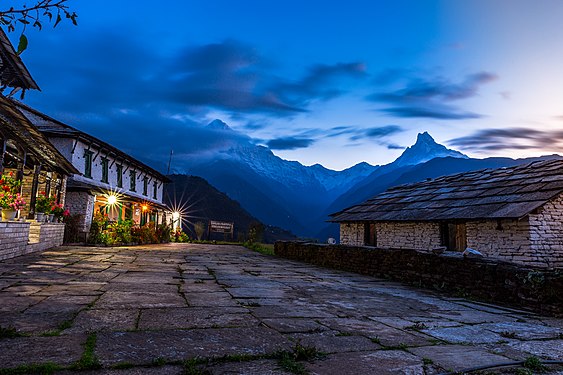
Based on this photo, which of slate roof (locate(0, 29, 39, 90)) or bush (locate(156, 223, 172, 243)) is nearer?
slate roof (locate(0, 29, 39, 90))

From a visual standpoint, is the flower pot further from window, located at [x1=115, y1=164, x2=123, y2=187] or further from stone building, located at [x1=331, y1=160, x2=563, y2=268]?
window, located at [x1=115, y1=164, x2=123, y2=187]

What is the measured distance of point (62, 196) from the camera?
658 inches

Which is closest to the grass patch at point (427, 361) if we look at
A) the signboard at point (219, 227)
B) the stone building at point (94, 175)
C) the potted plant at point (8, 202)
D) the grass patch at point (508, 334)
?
the grass patch at point (508, 334)

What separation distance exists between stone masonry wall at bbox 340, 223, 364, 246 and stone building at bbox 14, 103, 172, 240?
13338 mm

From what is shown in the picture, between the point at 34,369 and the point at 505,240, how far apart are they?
1385cm

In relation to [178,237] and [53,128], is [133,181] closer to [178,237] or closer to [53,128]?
[178,237]

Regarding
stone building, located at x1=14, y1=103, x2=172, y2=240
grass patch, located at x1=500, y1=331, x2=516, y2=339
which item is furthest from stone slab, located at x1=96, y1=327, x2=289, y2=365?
stone building, located at x1=14, y1=103, x2=172, y2=240

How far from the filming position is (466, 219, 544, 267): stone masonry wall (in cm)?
1182

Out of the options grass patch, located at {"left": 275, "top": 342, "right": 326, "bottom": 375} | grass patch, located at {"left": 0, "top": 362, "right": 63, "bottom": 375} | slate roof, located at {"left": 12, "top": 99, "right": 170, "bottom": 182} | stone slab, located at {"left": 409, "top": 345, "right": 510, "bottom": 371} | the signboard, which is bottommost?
stone slab, located at {"left": 409, "top": 345, "right": 510, "bottom": 371}

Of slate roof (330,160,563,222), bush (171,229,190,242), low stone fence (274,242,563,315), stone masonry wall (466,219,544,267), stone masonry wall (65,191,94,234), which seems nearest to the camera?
low stone fence (274,242,563,315)

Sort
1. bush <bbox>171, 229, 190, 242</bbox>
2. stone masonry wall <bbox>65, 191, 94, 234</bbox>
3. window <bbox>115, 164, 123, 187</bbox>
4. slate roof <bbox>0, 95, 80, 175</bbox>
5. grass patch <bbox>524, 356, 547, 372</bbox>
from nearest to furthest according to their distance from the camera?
grass patch <bbox>524, 356, 547, 372</bbox> → slate roof <bbox>0, 95, 80, 175</bbox> → stone masonry wall <bbox>65, 191, 94, 234</bbox> → window <bbox>115, 164, 123, 187</bbox> → bush <bbox>171, 229, 190, 242</bbox>

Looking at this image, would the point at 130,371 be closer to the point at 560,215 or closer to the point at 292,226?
the point at 560,215

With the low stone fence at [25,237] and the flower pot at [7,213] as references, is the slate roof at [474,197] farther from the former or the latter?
the flower pot at [7,213]

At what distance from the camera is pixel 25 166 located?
524 inches
